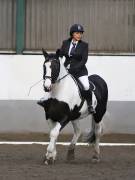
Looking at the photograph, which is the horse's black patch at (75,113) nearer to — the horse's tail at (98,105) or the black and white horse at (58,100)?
the black and white horse at (58,100)

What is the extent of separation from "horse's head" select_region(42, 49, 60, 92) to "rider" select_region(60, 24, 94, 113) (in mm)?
503

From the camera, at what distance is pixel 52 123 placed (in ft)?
38.0

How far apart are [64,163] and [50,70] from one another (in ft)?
5.57

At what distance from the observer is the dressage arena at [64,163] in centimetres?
1022

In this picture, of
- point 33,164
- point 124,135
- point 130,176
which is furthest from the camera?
point 124,135

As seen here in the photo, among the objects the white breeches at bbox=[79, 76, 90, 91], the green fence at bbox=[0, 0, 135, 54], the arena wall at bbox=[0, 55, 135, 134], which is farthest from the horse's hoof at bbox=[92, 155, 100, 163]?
the green fence at bbox=[0, 0, 135, 54]

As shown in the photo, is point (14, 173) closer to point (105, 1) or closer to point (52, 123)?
point (52, 123)

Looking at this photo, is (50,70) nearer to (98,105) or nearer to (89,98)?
(89,98)

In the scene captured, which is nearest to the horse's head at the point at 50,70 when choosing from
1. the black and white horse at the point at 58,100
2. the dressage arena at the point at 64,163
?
the black and white horse at the point at 58,100

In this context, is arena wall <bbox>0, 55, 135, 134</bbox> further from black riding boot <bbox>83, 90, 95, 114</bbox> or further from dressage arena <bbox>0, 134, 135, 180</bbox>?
black riding boot <bbox>83, 90, 95, 114</bbox>

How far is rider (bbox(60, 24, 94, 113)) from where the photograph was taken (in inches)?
465

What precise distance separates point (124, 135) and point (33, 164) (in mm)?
5606

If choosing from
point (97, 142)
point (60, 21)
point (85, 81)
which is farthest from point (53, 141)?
point (60, 21)

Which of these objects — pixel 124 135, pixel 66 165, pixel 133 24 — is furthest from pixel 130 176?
pixel 133 24
